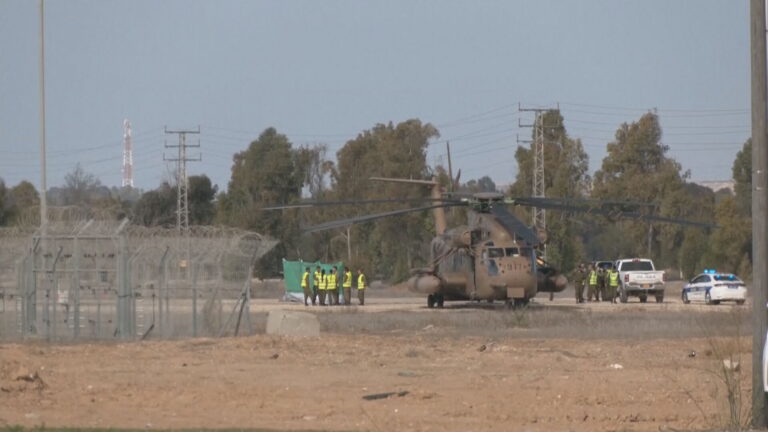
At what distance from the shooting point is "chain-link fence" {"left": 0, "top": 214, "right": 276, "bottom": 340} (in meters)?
26.2

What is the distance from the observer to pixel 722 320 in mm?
19547

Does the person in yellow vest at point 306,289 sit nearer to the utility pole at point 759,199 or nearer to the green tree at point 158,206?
the utility pole at point 759,199

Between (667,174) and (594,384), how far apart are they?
2623 inches

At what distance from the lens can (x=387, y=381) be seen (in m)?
19.1

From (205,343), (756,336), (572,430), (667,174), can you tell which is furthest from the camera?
(667,174)

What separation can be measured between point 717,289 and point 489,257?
1212 centimetres

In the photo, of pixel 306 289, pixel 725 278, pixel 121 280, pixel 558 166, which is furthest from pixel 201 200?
A: pixel 121 280

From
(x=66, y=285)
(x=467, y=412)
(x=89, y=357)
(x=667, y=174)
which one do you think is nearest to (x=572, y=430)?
(x=467, y=412)

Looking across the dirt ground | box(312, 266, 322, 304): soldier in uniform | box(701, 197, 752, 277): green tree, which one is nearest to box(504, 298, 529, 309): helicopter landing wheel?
box(312, 266, 322, 304): soldier in uniform

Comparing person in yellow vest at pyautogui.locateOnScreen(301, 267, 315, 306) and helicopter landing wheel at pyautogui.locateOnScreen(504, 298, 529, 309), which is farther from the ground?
person in yellow vest at pyautogui.locateOnScreen(301, 267, 315, 306)

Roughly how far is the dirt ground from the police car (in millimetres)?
18969

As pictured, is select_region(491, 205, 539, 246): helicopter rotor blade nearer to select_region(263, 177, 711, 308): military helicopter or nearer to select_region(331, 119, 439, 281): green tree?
select_region(263, 177, 711, 308): military helicopter

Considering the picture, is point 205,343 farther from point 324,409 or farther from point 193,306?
point 324,409

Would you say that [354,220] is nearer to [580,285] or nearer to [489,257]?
[489,257]
